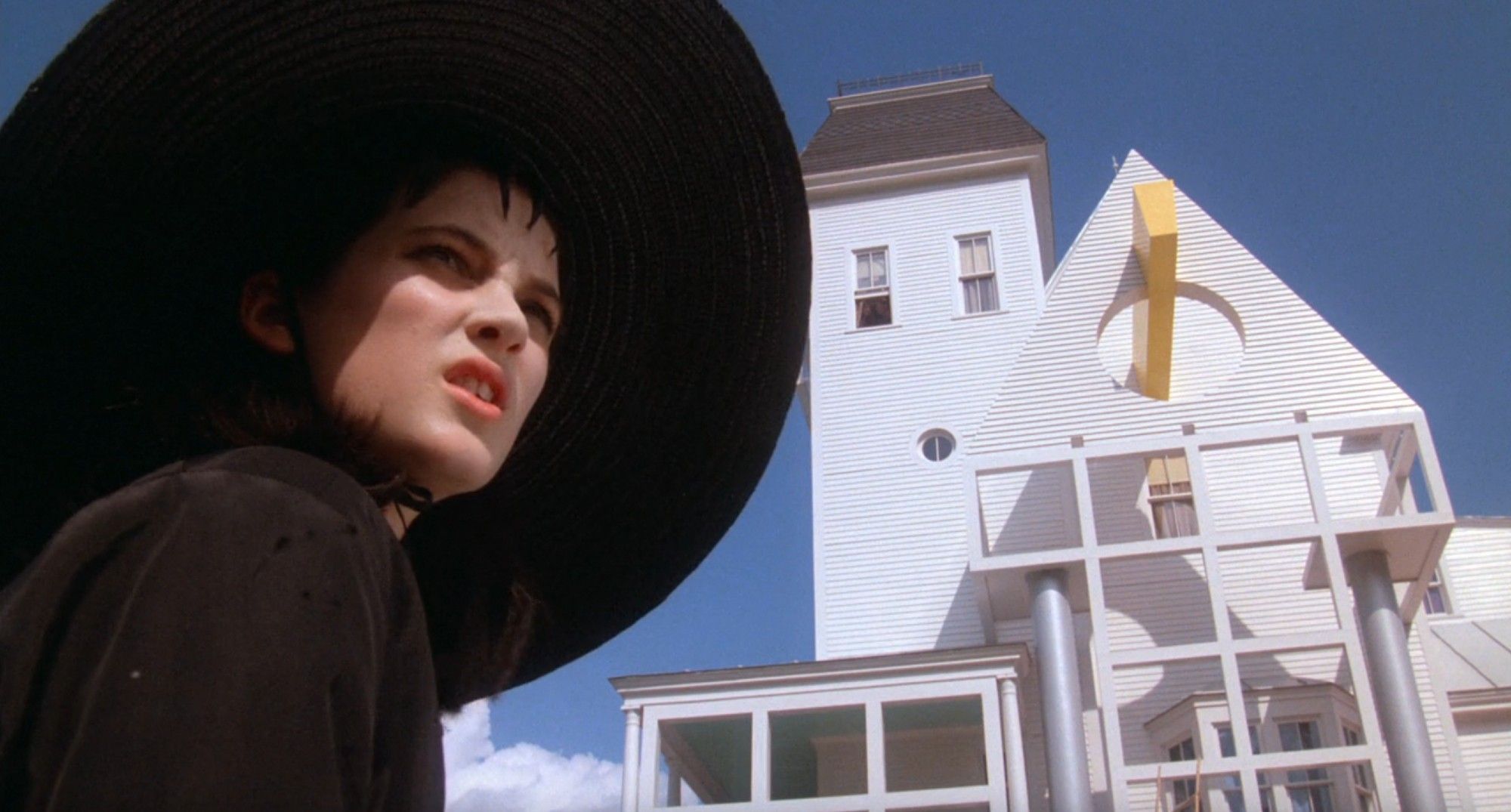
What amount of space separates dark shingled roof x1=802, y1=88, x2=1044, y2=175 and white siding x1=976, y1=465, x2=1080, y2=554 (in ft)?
26.3

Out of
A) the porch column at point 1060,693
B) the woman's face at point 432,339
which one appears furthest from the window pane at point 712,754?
the woman's face at point 432,339

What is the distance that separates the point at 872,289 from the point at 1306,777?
10.5m

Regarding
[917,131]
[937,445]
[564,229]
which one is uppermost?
[917,131]

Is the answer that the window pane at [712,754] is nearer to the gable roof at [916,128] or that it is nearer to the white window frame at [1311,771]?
the white window frame at [1311,771]

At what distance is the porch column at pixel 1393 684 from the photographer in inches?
495

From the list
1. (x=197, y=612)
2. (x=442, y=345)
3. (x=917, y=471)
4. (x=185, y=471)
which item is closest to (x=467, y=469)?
(x=442, y=345)

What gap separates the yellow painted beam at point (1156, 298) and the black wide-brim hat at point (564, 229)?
15.8m

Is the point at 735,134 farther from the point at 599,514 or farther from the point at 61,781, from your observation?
the point at 61,781

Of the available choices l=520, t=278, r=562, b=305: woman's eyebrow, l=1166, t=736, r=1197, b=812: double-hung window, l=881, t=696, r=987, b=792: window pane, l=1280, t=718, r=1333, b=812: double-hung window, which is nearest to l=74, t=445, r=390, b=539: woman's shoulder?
l=520, t=278, r=562, b=305: woman's eyebrow

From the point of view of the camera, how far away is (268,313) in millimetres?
1414

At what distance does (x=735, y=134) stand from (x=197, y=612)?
1.20m

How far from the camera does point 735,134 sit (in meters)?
1.82

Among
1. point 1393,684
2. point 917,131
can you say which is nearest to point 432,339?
point 1393,684

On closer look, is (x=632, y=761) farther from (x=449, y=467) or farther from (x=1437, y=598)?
(x=1437, y=598)
